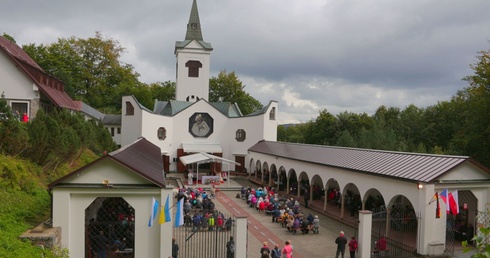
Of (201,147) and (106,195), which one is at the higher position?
(106,195)

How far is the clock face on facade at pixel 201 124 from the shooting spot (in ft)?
132

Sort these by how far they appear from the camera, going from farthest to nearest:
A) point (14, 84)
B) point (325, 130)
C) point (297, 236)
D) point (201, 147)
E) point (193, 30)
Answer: point (325, 130) < point (193, 30) < point (201, 147) < point (14, 84) < point (297, 236)

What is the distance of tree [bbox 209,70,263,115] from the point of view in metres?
62.5

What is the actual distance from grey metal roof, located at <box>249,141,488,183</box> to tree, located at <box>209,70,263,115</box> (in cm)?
3578

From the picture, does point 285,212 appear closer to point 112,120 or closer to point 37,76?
point 37,76

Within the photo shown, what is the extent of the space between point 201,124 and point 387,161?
25560mm

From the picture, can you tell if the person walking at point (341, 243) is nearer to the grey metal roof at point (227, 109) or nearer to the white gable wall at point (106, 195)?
the white gable wall at point (106, 195)

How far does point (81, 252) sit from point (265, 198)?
44.2 ft

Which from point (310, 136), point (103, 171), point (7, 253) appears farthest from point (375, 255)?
point (310, 136)

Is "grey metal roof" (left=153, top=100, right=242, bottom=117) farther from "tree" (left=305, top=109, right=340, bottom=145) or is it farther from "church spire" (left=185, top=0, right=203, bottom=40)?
"tree" (left=305, top=109, right=340, bottom=145)

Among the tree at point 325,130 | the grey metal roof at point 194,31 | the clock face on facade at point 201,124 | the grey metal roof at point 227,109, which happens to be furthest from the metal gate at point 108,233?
the tree at point 325,130

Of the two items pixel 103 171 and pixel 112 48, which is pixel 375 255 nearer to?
pixel 103 171

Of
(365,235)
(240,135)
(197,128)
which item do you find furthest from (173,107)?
(365,235)

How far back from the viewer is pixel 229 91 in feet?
206
